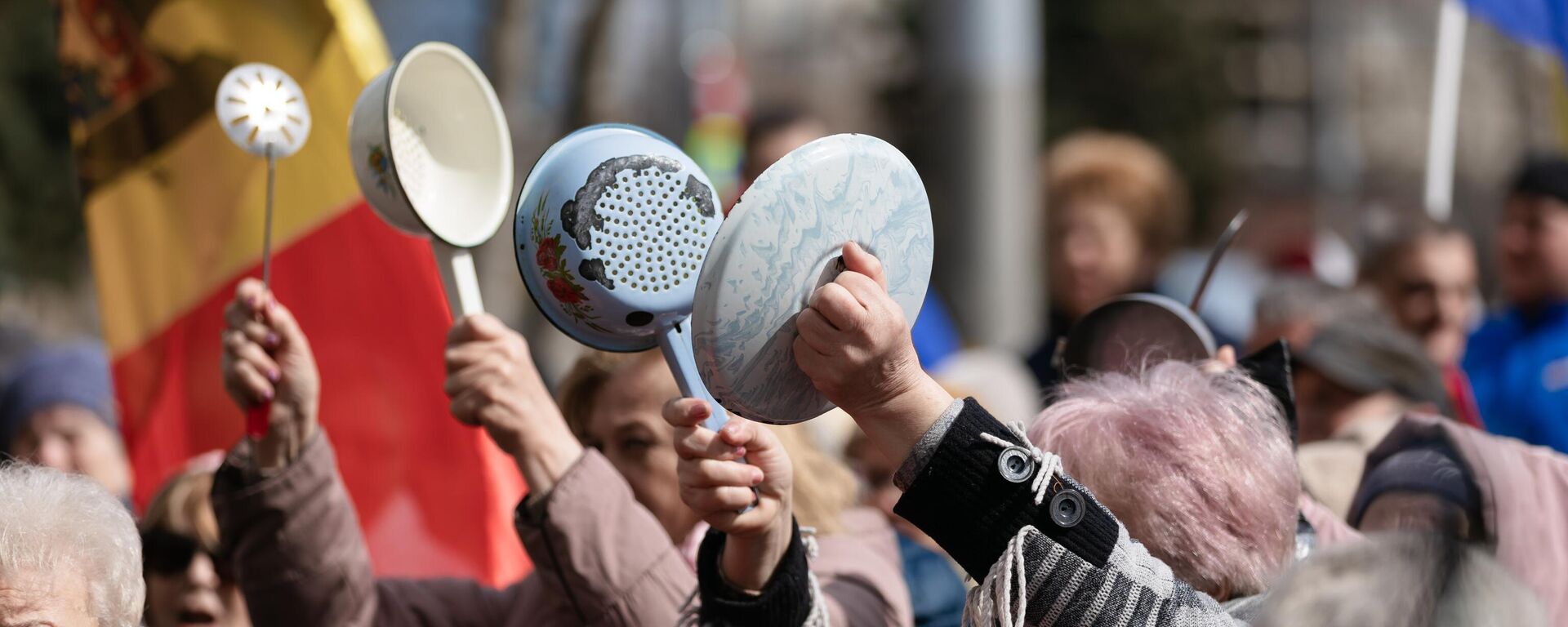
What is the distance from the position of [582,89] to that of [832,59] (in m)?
25.3

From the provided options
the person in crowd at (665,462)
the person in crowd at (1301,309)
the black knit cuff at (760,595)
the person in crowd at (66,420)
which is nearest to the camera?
the black knit cuff at (760,595)

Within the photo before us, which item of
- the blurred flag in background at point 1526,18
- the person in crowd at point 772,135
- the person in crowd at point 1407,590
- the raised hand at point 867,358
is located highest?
the raised hand at point 867,358

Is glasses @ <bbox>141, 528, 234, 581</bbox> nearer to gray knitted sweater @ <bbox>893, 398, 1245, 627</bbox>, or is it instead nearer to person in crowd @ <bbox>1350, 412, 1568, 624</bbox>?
gray knitted sweater @ <bbox>893, 398, 1245, 627</bbox>

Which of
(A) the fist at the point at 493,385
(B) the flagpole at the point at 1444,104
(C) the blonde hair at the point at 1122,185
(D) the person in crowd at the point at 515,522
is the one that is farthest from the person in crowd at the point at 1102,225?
(A) the fist at the point at 493,385

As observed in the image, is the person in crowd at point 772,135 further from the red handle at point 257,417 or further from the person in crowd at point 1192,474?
the person in crowd at point 1192,474

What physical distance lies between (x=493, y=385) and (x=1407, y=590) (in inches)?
50.6

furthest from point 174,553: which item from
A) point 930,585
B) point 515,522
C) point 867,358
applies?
point 867,358

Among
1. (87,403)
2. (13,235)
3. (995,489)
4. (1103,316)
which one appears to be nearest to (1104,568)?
(995,489)

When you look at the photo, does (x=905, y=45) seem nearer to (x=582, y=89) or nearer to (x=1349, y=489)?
(x=582, y=89)

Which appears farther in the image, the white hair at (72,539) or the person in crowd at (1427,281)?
the person in crowd at (1427,281)

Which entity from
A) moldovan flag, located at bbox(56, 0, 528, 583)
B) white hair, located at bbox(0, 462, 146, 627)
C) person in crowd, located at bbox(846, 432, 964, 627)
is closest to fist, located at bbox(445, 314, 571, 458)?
white hair, located at bbox(0, 462, 146, 627)

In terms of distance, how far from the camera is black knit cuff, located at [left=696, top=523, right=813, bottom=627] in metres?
1.95

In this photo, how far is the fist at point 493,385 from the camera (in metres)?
Answer: 2.20

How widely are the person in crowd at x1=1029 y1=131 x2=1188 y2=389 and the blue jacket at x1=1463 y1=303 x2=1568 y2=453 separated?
0.90 m
